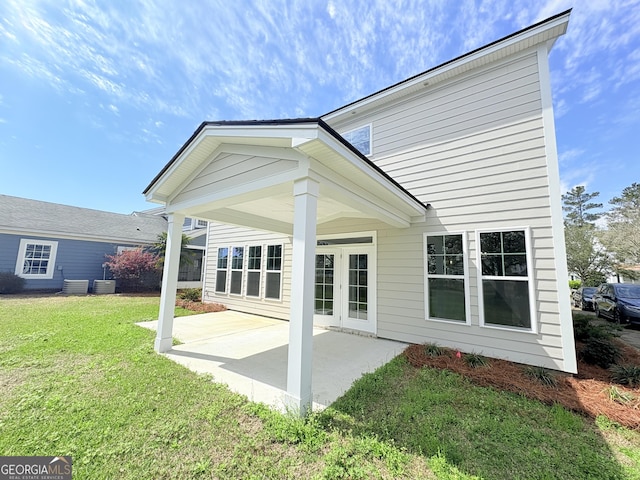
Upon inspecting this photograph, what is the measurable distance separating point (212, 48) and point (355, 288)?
7.72 m

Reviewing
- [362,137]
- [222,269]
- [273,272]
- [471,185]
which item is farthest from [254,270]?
[471,185]

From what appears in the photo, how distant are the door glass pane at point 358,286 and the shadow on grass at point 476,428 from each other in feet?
8.88

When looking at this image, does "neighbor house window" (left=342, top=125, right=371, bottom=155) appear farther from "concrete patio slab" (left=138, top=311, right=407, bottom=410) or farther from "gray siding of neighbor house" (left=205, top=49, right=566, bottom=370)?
"concrete patio slab" (left=138, top=311, right=407, bottom=410)

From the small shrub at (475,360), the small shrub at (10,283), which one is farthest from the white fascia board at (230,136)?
the small shrub at (10,283)

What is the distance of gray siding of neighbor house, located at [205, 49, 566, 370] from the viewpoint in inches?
172

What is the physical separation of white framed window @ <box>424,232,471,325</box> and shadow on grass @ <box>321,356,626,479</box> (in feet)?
5.52

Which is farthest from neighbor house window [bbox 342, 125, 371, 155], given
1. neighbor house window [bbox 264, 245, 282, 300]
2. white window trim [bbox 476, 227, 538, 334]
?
neighbor house window [bbox 264, 245, 282, 300]

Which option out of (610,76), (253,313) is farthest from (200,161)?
(610,76)

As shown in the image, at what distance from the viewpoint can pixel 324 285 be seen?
7.08 metres

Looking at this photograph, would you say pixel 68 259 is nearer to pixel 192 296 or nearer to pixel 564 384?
pixel 192 296

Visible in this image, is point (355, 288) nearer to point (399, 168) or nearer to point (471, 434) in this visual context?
point (399, 168)

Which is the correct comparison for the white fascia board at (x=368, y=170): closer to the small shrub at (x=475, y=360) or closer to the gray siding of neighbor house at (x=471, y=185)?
the gray siding of neighbor house at (x=471, y=185)

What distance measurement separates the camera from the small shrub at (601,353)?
424 cm

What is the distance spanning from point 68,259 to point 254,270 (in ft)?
36.7
